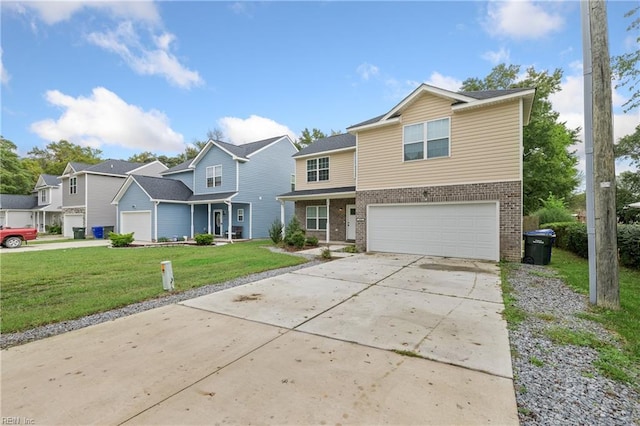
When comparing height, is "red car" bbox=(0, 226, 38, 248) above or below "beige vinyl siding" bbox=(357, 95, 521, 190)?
below

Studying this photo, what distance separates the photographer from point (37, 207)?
30.9 meters

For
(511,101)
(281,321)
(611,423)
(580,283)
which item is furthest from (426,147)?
(611,423)

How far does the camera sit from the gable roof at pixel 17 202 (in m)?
31.2

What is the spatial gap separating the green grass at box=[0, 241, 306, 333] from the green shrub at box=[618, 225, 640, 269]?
1006cm

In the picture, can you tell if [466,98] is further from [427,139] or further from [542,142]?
[542,142]

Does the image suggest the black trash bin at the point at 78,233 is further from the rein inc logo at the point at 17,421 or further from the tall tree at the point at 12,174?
the rein inc logo at the point at 17,421

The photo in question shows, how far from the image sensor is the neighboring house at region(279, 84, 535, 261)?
9.54 m

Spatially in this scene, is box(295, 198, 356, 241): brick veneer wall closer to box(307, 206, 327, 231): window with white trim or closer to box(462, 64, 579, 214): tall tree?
box(307, 206, 327, 231): window with white trim

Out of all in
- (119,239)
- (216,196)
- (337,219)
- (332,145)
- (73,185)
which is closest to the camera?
(119,239)

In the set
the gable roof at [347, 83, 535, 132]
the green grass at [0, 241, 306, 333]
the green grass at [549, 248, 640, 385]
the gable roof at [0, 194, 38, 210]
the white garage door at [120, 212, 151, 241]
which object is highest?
the gable roof at [347, 83, 535, 132]

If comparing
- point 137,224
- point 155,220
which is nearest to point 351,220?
point 155,220

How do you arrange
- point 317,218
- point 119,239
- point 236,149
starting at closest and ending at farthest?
point 119,239 < point 317,218 < point 236,149

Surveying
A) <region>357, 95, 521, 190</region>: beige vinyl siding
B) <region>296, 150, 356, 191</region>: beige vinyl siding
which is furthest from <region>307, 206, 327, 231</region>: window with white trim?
<region>357, 95, 521, 190</region>: beige vinyl siding

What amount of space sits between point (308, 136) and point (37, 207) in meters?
32.0
